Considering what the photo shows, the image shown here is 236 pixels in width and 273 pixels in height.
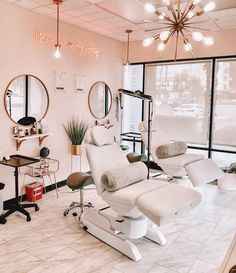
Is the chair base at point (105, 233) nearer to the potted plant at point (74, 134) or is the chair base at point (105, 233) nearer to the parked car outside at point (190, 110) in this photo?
the potted plant at point (74, 134)

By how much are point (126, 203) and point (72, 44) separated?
3.03 metres

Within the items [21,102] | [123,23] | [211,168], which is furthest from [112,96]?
[211,168]

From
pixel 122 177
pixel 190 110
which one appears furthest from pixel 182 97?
pixel 122 177

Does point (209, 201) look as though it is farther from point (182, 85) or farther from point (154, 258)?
point (182, 85)

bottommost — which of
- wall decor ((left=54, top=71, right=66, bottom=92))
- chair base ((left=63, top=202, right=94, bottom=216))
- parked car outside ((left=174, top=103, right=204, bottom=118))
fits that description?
chair base ((left=63, top=202, right=94, bottom=216))

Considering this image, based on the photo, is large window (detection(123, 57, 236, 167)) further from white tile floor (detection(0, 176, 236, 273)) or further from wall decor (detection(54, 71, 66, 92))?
wall decor (detection(54, 71, 66, 92))

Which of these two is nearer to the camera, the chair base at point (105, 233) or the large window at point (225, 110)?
the chair base at point (105, 233)

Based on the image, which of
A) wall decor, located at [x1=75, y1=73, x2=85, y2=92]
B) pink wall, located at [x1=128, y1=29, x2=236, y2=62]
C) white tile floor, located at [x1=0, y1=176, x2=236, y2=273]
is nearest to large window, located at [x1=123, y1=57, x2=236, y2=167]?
pink wall, located at [x1=128, y1=29, x2=236, y2=62]

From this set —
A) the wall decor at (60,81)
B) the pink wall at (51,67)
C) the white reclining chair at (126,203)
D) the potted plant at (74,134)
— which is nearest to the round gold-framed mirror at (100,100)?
the pink wall at (51,67)

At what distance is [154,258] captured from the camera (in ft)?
8.71

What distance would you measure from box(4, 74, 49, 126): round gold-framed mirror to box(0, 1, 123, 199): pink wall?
0.07m

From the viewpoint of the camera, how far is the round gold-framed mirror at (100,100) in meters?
5.14

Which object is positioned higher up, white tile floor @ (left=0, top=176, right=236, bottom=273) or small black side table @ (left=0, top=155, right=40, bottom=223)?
small black side table @ (left=0, top=155, right=40, bottom=223)

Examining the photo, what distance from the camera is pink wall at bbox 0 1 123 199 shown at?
366cm
